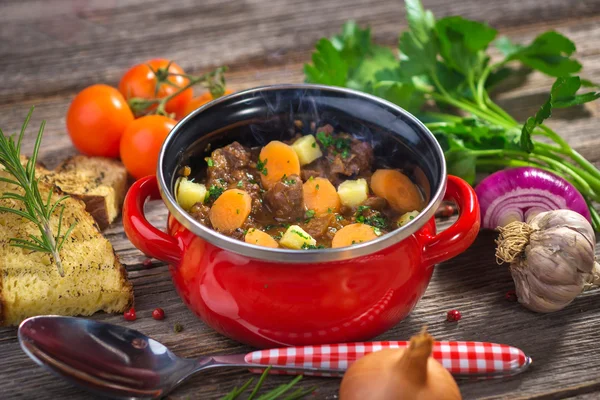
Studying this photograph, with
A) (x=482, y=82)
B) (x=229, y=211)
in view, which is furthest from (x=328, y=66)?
(x=229, y=211)

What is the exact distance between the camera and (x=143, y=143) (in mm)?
3062

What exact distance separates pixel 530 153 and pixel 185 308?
1.47m

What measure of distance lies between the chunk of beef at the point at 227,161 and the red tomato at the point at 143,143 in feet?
1.67

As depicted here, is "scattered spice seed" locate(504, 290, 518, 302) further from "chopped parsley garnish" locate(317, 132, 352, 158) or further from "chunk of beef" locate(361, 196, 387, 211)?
"chopped parsley garnish" locate(317, 132, 352, 158)

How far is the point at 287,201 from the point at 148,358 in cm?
68

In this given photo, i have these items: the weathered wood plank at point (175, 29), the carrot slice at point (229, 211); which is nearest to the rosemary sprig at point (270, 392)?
the carrot slice at point (229, 211)

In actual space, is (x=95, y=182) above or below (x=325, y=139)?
below

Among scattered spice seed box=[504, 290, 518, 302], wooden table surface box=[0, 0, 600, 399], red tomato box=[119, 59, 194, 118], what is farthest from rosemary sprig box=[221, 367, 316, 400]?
red tomato box=[119, 59, 194, 118]

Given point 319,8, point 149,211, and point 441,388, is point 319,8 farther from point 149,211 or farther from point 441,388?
point 441,388

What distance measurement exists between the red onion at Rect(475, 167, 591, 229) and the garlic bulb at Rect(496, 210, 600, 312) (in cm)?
23

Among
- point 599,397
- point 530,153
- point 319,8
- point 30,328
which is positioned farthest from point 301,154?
point 319,8

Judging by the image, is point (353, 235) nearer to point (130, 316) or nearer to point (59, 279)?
point (130, 316)

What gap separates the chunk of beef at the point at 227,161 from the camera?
258 cm

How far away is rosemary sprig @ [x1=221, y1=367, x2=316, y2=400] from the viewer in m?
2.09
